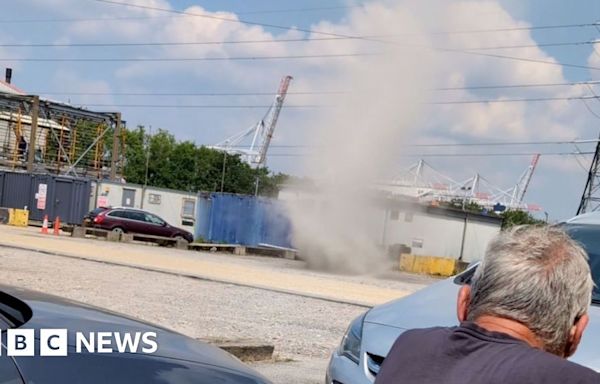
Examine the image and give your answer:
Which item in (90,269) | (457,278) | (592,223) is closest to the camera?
(457,278)

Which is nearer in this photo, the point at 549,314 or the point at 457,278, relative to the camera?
the point at 549,314

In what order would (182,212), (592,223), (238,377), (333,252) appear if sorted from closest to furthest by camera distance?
(238,377)
(592,223)
(333,252)
(182,212)

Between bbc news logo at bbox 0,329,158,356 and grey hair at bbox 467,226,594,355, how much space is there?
1303 mm

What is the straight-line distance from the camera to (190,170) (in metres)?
82.8

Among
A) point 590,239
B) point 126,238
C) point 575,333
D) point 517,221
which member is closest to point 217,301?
point 517,221

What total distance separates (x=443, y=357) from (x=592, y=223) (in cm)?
405

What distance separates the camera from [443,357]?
1834mm

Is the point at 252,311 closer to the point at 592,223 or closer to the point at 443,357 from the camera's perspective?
the point at 592,223

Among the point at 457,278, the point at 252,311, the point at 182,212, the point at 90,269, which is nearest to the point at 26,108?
the point at 182,212

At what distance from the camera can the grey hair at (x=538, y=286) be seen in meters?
1.82

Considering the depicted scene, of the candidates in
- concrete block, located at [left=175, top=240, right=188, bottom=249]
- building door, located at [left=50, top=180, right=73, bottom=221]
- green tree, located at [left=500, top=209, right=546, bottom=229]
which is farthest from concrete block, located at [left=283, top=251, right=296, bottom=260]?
building door, located at [left=50, top=180, right=73, bottom=221]

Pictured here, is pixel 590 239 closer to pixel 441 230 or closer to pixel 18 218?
pixel 441 230

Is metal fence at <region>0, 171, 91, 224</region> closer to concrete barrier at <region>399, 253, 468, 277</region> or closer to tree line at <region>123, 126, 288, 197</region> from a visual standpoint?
concrete barrier at <region>399, 253, 468, 277</region>

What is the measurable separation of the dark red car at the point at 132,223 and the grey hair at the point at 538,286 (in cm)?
2880
